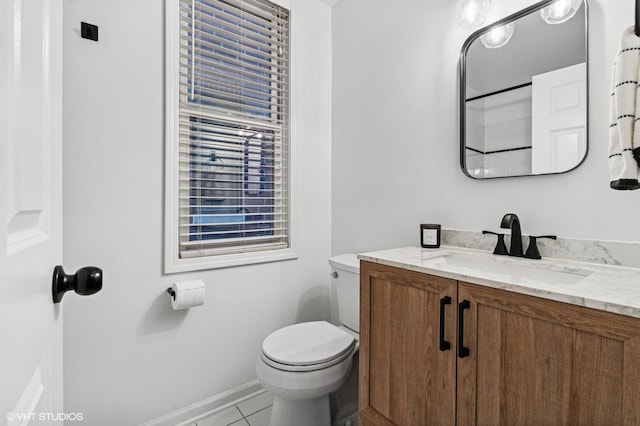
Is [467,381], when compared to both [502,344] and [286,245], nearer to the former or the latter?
[502,344]

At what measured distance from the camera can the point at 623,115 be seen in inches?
33.8

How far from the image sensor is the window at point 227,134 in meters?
1.62

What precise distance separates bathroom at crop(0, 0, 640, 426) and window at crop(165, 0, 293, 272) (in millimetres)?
69

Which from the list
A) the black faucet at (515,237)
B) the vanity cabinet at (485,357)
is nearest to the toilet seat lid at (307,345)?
the vanity cabinet at (485,357)

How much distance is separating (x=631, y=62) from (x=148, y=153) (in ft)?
6.01

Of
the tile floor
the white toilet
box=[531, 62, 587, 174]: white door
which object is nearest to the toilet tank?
the white toilet

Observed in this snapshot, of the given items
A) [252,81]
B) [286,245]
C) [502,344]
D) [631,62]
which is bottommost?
[502,344]

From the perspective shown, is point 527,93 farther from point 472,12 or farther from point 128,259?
point 128,259

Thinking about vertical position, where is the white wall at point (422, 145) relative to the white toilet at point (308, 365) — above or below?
above

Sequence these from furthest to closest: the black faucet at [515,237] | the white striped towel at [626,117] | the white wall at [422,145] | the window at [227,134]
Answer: the window at [227,134], the black faucet at [515,237], the white wall at [422,145], the white striped towel at [626,117]

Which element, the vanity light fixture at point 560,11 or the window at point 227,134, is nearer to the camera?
the vanity light fixture at point 560,11

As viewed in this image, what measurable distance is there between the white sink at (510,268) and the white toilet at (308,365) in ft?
1.80

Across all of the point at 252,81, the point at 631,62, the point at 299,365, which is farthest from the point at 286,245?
the point at 631,62
